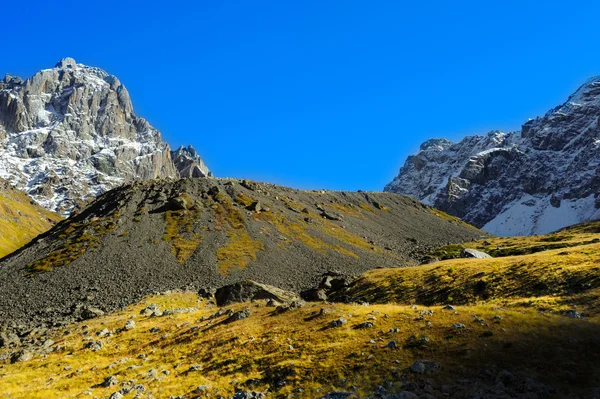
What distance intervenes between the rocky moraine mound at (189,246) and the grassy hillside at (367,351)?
29.1m

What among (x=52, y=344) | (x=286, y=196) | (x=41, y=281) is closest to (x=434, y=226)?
(x=286, y=196)

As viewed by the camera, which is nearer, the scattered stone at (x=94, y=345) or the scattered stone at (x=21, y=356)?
the scattered stone at (x=21, y=356)

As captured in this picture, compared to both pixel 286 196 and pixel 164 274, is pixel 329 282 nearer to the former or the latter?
pixel 164 274

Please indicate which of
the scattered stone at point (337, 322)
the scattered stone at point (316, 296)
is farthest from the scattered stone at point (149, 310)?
the scattered stone at point (337, 322)

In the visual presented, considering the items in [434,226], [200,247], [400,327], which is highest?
[434,226]

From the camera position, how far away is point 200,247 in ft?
355

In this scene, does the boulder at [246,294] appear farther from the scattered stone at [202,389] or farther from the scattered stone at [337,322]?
the scattered stone at [202,389]

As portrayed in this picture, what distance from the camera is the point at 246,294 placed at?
2606 inches

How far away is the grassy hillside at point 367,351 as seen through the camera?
79.8 ft

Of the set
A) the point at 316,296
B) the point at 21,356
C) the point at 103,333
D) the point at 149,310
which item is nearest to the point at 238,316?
the point at 103,333

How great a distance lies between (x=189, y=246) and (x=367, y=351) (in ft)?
284

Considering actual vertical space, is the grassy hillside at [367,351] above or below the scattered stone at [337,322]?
below

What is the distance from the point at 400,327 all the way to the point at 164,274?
69.5m

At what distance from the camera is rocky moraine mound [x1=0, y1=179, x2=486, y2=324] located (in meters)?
80.9
